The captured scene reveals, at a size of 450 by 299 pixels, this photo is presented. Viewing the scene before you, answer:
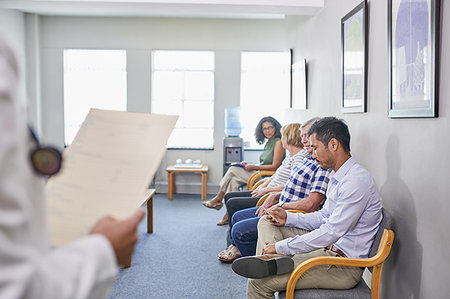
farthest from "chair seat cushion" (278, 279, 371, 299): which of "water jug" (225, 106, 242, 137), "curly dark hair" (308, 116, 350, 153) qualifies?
"water jug" (225, 106, 242, 137)

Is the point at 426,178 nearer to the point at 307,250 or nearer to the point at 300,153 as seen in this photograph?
the point at 307,250

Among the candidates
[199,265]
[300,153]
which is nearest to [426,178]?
[300,153]

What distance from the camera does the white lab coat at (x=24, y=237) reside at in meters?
0.63

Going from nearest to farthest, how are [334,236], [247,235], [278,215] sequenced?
[334,236] < [278,215] < [247,235]

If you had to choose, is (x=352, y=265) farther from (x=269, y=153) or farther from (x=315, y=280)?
(x=269, y=153)

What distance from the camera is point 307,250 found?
2324 millimetres

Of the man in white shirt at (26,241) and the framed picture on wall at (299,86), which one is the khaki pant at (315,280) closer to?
the man in white shirt at (26,241)

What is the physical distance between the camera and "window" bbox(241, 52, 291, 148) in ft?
24.9

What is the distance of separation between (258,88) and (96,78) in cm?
284

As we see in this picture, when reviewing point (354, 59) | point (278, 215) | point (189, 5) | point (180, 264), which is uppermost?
point (189, 5)

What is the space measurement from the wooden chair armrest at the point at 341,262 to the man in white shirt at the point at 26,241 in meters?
1.44

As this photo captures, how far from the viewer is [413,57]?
229 cm


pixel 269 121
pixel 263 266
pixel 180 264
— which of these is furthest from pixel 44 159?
pixel 269 121

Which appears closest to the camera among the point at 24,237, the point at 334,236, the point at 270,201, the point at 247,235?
the point at 24,237
